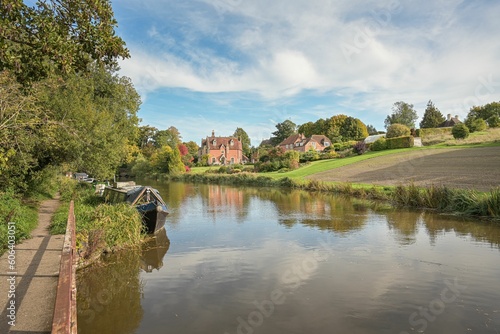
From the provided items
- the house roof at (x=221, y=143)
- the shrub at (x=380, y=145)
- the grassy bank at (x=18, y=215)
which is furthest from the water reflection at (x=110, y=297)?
the house roof at (x=221, y=143)

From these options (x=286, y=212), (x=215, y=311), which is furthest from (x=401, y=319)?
(x=286, y=212)

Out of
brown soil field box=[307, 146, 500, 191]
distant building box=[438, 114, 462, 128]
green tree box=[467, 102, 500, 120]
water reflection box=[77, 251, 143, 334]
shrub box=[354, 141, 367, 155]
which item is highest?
green tree box=[467, 102, 500, 120]

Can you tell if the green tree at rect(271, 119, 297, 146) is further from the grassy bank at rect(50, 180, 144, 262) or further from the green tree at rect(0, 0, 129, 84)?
the green tree at rect(0, 0, 129, 84)

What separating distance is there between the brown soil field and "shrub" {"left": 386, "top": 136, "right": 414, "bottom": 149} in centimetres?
656

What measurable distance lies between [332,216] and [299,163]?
35.9 metres

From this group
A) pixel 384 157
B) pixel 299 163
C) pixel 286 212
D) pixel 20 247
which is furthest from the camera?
pixel 299 163

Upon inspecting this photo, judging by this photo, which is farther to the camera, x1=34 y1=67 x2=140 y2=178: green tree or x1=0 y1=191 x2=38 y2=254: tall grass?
x1=34 y1=67 x2=140 y2=178: green tree

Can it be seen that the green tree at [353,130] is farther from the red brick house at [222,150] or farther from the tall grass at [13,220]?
the tall grass at [13,220]

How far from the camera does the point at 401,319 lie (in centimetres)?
639

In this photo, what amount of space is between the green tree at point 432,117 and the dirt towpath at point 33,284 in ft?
274

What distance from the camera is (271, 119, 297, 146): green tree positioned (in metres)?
98.3

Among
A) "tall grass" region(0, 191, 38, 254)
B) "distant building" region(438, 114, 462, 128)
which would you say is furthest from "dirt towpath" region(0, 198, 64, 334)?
"distant building" region(438, 114, 462, 128)

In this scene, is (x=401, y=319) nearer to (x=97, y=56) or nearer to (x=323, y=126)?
(x=97, y=56)

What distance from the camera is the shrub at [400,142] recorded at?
4697cm
